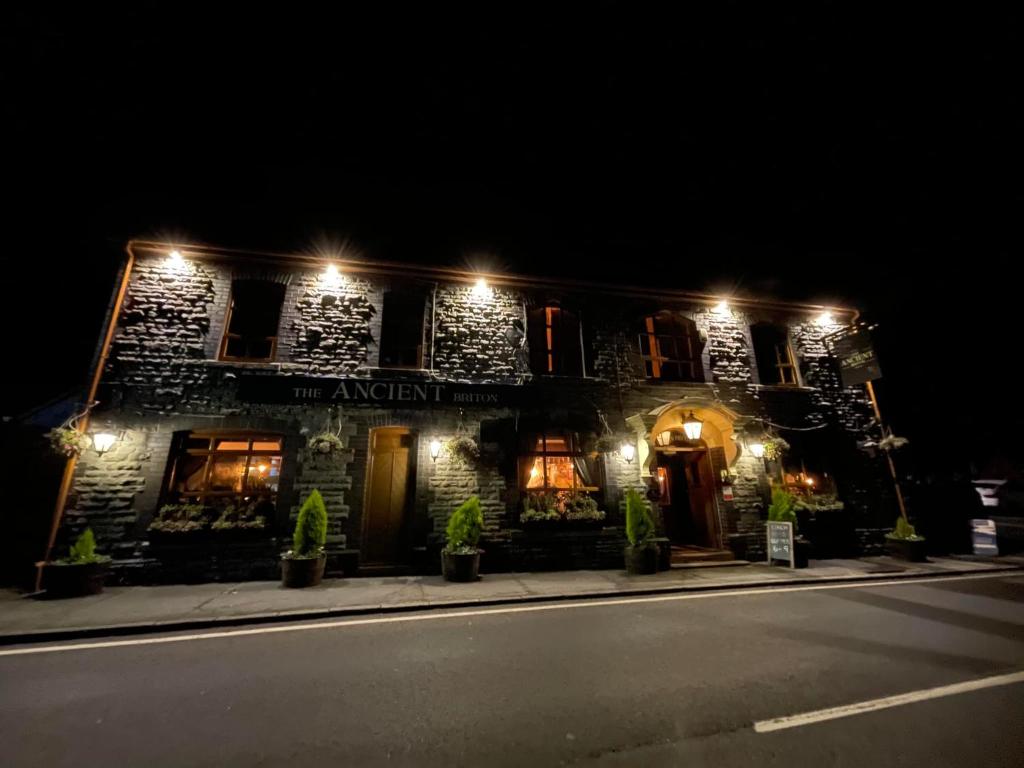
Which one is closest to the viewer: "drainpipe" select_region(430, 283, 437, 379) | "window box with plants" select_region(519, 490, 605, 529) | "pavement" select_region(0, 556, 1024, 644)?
"pavement" select_region(0, 556, 1024, 644)

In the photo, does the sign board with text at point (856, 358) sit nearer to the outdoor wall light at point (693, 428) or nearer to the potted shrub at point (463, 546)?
the outdoor wall light at point (693, 428)

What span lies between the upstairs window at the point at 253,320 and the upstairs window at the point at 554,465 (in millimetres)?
6405

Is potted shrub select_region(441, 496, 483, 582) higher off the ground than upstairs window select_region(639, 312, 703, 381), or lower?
lower

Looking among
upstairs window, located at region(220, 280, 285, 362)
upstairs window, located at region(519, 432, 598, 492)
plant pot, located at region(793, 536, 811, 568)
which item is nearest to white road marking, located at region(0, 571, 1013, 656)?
plant pot, located at region(793, 536, 811, 568)

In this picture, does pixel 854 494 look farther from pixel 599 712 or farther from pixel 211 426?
pixel 211 426

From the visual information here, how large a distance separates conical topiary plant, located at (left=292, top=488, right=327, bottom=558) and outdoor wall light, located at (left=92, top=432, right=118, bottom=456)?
401cm

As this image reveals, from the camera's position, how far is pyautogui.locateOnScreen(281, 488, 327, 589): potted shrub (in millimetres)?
7223

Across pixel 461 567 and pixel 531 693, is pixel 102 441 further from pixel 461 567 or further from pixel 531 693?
pixel 531 693

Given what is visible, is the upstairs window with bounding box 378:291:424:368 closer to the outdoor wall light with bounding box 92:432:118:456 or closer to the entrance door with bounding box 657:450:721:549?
the outdoor wall light with bounding box 92:432:118:456

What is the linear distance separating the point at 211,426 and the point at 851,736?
1039 cm

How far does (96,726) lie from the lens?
3055mm

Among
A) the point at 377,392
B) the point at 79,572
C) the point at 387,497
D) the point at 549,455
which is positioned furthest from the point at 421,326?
the point at 79,572

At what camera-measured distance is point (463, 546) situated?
26.0 feet

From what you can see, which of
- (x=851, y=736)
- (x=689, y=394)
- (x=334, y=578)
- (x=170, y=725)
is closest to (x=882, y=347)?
(x=689, y=394)
